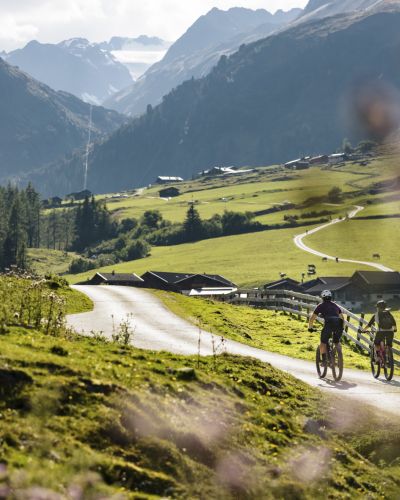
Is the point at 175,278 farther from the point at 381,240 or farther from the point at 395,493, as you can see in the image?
the point at 395,493

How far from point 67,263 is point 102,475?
186962 mm

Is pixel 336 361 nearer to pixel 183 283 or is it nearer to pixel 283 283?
pixel 183 283

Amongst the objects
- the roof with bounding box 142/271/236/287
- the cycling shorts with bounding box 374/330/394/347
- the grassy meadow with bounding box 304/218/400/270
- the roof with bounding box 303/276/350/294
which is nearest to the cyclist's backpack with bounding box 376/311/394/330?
the cycling shorts with bounding box 374/330/394/347

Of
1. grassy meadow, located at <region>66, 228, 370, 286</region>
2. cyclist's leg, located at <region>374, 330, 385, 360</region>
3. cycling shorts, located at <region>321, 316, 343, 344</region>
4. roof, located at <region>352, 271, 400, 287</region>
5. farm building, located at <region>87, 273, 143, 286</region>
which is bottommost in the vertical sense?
cyclist's leg, located at <region>374, 330, 385, 360</region>

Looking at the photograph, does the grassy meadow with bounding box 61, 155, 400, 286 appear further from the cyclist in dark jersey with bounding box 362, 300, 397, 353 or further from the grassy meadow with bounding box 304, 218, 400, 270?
the cyclist in dark jersey with bounding box 362, 300, 397, 353

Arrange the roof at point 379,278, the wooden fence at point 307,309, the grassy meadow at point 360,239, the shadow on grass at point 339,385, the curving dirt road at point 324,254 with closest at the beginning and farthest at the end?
the shadow on grass at point 339,385, the wooden fence at point 307,309, the roof at point 379,278, the curving dirt road at point 324,254, the grassy meadow at point 360,239

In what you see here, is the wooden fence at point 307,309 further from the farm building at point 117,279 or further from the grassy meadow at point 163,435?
the farm building at point 117,279

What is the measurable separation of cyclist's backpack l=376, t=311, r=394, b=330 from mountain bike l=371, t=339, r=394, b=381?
1.50ft

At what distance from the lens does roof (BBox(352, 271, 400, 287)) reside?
424 ft

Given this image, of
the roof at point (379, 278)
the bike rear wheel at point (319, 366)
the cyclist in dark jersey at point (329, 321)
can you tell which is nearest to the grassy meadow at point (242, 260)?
the roof at point (379, 278)

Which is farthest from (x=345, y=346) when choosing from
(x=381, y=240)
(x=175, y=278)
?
(x=381, y=240)

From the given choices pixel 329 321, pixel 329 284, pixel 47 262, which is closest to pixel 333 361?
pixel 329 321

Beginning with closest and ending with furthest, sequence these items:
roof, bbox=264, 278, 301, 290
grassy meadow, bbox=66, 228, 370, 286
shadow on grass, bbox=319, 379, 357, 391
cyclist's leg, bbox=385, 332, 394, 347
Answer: shadow on grass, bbox=319, 379, 357, 391 → cyclist's leg, bbox=385, 332, 394, 347 → roof, bbox=264, 278, 301, 290 → grassy meadow, bbox=66, 228, 370, 286

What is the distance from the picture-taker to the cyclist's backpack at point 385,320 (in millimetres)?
22312
